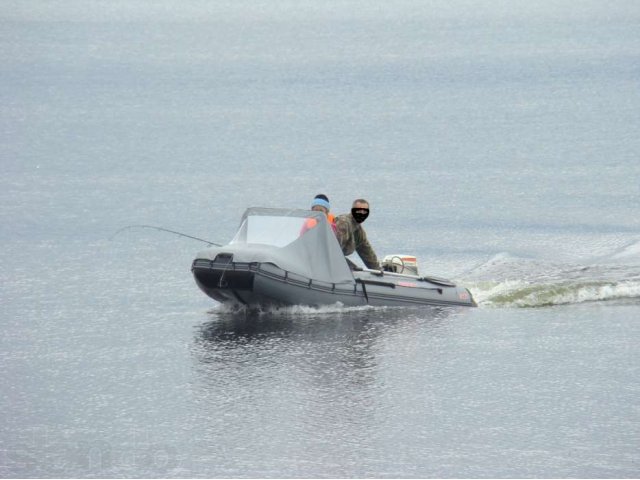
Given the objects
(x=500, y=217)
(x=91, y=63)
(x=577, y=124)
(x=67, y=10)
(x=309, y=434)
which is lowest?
(x=309, y=434)

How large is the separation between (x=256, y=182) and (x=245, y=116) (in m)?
15.4

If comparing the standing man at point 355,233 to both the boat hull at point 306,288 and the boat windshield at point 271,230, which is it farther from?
the boat windshield at point 271,230

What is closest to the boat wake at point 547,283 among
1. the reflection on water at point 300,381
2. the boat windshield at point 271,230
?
the reflection on water at point 300,381

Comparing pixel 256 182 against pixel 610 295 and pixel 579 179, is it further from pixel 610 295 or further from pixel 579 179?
pixel 610 295

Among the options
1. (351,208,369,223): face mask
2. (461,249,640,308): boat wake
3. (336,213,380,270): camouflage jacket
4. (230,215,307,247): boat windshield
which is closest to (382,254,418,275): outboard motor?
(336,213,380,270): camouflage jacket

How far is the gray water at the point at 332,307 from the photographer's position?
1364 centimetres

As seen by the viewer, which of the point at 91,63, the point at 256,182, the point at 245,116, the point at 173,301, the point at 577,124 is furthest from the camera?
the point at 91,63

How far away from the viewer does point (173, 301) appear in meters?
20.4

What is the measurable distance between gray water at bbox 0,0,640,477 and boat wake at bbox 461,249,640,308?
0.06m

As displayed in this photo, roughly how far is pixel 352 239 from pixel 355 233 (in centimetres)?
10

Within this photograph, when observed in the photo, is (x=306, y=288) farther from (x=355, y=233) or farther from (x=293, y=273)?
(x=355, y=233)

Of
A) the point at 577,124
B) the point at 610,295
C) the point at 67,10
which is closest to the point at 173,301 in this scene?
the point at 610,295

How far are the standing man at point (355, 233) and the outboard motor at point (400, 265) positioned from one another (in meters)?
0.29

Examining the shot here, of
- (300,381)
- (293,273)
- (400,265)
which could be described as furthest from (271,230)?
(300,381)
